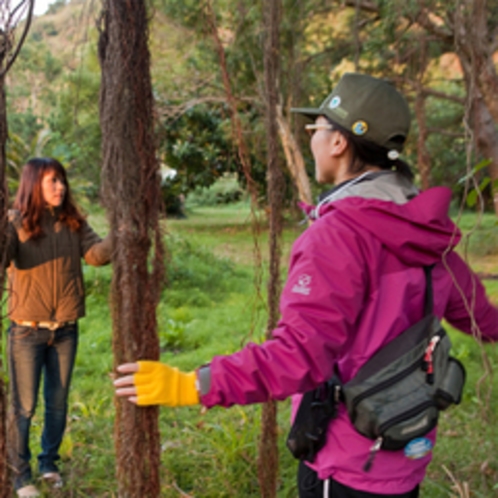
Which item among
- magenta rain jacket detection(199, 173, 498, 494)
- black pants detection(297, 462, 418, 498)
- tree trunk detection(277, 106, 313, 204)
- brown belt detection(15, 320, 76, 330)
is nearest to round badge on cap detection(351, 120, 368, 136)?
magenta rain jacket detection(199, 173, 498, 494)

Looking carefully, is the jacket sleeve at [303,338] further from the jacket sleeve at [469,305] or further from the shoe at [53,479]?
the shoe at [53,479]

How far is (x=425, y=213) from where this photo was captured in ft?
4.52

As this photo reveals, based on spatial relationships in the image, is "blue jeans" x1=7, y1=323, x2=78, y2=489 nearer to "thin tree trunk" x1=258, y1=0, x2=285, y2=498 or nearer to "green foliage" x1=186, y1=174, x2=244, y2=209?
"thin tree trunk" x1=258, y1=0, x2=285, y2=498

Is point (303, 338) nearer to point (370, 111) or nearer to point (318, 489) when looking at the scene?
point (318, 489)

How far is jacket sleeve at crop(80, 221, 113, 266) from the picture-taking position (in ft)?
9.13

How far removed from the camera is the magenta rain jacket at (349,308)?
123 centimetres

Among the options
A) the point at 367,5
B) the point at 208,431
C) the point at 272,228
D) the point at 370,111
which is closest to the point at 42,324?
the point at 272,228

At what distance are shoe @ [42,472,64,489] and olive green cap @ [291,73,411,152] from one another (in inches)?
98.5

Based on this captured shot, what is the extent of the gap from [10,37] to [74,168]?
40.0ft

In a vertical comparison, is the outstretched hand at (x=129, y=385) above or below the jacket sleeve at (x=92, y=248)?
below

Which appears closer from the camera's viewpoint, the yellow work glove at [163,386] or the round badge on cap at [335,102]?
the yellow work glove at [163,386]

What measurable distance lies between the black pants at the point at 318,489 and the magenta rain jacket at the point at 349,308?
0.02 metres

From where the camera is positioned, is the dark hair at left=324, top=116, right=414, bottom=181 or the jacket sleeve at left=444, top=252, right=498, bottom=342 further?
the jacket sleeve at left=444, top=252, right=498, bottom=342

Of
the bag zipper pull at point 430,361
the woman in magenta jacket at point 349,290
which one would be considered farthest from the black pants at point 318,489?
the bag zipper pull at point 430,361
